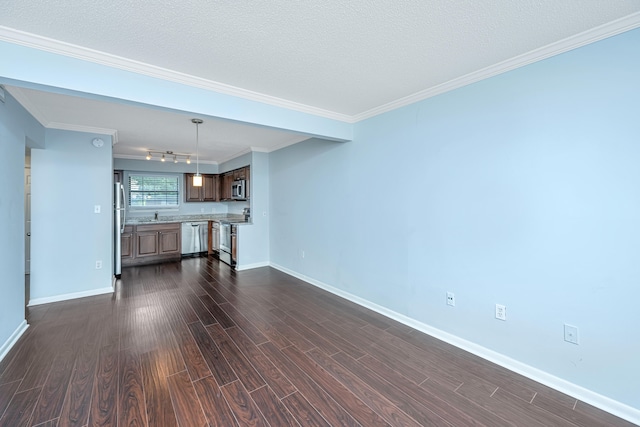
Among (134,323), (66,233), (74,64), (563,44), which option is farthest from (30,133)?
(563,44)

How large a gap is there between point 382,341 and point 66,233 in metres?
4.30

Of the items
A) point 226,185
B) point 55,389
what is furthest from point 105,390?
point 226,185

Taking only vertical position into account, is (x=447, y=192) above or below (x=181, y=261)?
above

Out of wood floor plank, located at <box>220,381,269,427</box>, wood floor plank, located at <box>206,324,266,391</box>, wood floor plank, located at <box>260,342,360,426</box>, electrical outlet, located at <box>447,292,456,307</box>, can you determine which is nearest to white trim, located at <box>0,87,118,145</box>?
wood floor plank, located at <box>206,324,266,391</box>

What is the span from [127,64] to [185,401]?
2521mm

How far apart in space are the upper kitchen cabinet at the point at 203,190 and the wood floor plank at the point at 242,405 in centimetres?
585

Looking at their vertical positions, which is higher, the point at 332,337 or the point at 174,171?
the point at 174,171

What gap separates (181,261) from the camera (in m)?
6.16

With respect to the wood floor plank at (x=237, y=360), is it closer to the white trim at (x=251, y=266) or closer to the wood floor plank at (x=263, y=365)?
the wood floor plank at (x=263, y=365)

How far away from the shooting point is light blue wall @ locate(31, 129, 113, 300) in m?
3.50

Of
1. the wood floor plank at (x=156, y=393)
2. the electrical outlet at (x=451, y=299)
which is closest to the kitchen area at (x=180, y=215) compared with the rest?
the wood floor plank at (x=156, y=393)

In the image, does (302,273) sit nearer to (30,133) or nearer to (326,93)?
(326,93)

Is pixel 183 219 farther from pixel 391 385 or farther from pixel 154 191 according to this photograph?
pixel 391 385

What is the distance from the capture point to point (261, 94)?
2789mm
